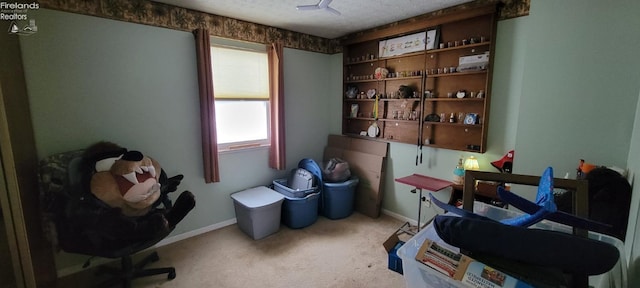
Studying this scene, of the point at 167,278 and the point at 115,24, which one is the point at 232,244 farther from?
the point at 115,24

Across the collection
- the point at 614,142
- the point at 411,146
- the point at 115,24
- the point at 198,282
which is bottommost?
the point at 198,282

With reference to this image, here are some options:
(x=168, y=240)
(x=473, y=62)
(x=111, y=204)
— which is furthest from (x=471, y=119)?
(x=168, y=240)

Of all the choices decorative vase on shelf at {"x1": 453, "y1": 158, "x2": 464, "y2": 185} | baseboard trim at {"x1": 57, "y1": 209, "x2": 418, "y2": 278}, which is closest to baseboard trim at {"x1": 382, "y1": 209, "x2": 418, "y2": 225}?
baseboard trim at {"x1": 57, "y1": 209, "x2": 418, "y2": 278}

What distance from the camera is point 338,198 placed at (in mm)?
3215

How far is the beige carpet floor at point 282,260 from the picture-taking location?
6.90 ft

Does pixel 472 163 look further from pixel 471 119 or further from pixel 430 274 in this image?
pixel 430 274

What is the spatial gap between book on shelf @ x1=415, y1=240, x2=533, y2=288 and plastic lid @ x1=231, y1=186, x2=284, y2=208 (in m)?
2.21

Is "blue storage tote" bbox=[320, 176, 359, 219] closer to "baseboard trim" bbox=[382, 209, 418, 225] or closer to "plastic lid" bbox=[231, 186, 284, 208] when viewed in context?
"baseboard trim" bbox=[382, 209, 418, 225]

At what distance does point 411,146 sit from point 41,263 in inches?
136


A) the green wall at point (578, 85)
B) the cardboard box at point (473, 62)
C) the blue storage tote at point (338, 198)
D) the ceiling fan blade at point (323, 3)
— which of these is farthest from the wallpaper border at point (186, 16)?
the blue storage tote at point (338, 198)

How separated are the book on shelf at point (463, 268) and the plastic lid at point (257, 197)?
2208mm

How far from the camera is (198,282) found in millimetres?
2098

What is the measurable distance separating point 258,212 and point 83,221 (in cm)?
136

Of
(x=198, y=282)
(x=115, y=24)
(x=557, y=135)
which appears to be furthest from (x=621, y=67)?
(x=115, y=24)
